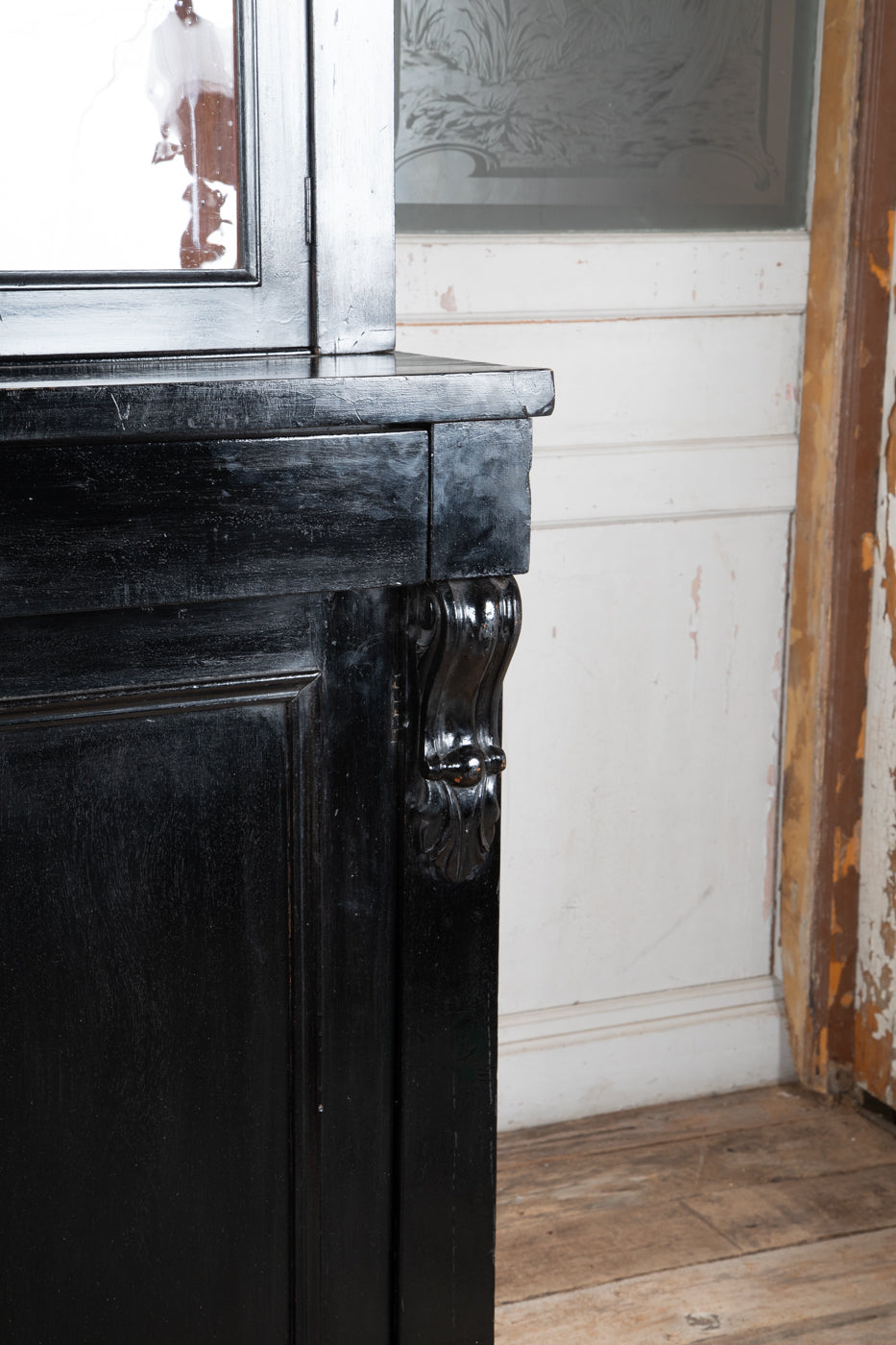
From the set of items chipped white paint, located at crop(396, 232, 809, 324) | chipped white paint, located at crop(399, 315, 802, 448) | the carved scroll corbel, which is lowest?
the carved scroll corbel

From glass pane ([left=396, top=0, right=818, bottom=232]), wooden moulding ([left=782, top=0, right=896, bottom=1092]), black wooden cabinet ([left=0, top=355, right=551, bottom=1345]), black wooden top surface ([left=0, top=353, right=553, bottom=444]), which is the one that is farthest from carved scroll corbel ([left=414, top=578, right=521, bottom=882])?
wooden moulding ([left=782, top=0, right=896, bottom=1092])

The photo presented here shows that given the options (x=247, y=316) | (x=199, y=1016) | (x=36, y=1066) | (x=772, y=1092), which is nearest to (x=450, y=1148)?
(x=199, y=1016)

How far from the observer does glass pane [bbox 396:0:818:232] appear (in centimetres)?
189

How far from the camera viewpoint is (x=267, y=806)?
3.80 feet

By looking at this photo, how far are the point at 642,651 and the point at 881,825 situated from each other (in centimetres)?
46

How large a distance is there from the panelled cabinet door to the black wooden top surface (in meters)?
0.16

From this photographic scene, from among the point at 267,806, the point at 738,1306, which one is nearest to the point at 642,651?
the point at 738,1306

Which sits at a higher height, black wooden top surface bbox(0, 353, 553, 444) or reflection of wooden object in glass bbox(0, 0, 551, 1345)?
black wooden top surface bbox(0, 353, 553, 444)

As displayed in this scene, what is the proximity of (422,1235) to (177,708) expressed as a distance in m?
0.53

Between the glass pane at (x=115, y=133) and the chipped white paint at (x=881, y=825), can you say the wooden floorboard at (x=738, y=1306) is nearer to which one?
the chipped white paint at (x=881, y=825)

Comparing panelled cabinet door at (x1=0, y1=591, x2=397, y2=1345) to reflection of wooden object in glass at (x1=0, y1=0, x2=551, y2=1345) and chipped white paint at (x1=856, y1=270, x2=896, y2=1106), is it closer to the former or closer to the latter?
reflection of wooden object in glass at (x1=0, y1=0, x2=551, y2=1345)

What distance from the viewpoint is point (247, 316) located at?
1.17 m

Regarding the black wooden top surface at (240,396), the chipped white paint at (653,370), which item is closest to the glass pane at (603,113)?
the chipped white paint at (653,370)

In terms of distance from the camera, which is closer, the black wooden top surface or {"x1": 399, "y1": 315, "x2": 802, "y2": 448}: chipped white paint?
the black wooden top surface
